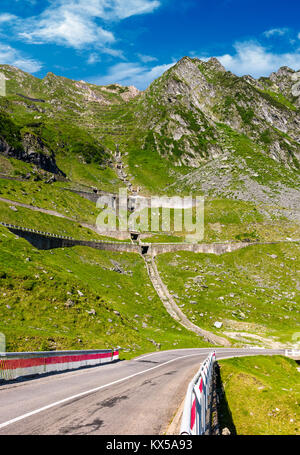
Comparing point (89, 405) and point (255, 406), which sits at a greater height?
point (89, 405)

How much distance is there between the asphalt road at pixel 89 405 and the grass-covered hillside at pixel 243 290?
41362 mm

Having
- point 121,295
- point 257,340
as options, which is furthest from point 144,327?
point 257,340

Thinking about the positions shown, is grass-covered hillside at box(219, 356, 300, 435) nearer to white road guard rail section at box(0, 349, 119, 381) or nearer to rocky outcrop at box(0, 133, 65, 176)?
A: white road guard rail section at box(0, 349, 119, 381)

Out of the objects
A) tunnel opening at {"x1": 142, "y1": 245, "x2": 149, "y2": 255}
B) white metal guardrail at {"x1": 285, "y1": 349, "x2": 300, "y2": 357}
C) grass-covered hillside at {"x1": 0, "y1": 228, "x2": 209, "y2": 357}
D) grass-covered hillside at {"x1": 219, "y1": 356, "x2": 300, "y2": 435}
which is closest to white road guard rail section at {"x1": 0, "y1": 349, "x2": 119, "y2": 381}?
grass-covered hillside at {"x1": 0, "y1": 228, "x2": 209, "y2": 357}

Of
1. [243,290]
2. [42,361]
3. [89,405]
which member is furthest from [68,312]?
[243,290]

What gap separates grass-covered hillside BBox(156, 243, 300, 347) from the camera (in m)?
56.6

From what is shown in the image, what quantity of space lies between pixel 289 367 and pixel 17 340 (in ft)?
108

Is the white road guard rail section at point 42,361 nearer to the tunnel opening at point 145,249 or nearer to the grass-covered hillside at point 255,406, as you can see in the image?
the grass-covered hillside at point 255,406

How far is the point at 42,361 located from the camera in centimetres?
1766

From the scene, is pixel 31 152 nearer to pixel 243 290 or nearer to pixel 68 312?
pixel 243 290

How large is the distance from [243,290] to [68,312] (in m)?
48.0

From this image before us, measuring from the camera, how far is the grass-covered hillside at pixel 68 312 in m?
26.9

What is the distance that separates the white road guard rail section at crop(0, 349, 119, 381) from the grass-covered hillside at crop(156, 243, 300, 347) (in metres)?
36.6

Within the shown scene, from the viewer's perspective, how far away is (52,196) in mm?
98812
